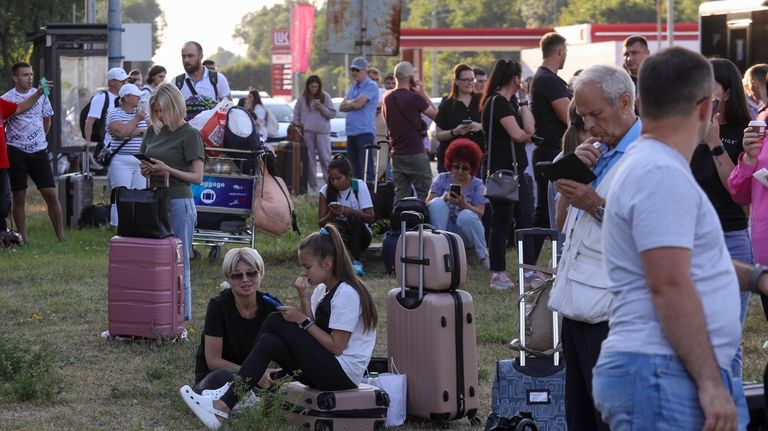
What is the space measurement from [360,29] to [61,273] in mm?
4212

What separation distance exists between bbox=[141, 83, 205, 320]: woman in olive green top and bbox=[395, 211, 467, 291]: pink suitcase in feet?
8.35

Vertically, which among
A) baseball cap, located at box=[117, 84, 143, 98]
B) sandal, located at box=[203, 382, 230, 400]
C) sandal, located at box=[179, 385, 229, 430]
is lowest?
sandal, located at box=[179, 385, 229, 430]

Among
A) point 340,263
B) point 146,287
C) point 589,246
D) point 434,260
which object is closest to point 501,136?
point 146,287

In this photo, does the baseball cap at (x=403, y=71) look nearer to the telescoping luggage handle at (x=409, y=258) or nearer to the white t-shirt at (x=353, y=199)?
the white t-shirt at (x=353, y=199)

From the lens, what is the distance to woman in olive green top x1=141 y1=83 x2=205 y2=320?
29.7 feet

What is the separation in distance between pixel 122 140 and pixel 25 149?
1987 mm

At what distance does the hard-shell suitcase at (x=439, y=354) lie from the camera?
6.89 meters

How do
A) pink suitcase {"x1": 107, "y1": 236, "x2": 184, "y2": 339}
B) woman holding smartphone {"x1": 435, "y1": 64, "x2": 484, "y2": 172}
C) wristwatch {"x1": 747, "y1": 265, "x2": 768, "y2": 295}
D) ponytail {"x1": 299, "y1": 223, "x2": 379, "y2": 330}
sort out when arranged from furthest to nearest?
woman holding smartphone {"x1": 435, "y1": 64, "x2": 484, "y2": 172}, pink suitcase {"x1": 107, "y1": 236, "x2": 184, "y2": 339}, ponytail {"x1": 299, "y1": 223, "x2": 379, "y2": 330}, wristwatch {"x1": 747, "y1": 265, "x2": 768, "y2": 295}

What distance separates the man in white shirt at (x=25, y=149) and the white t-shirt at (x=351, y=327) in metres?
8.07

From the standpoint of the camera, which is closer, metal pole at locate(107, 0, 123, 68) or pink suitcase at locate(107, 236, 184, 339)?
pink suitcase at locate(107, 236, 184, 339)

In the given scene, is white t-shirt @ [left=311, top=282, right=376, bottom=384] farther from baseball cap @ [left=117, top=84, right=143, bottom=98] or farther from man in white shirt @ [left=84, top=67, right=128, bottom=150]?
man in white shirt @ [left=84, top=67, right=128, bottom=150]

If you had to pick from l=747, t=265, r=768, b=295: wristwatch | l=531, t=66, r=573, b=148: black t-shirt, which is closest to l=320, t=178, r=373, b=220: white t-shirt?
l=531, t=66, r=573, b=148: black t-shirt

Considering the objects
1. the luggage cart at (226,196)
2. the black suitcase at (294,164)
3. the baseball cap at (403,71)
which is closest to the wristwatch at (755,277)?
the luggage cart at (226,196)

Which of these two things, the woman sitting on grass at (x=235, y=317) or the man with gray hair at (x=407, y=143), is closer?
the woman sitting on grass at (x=235, y=317)
